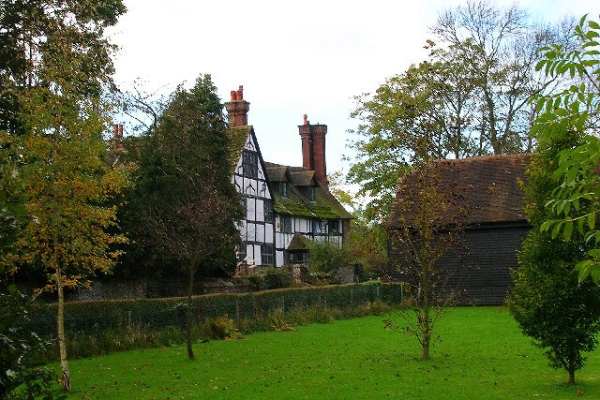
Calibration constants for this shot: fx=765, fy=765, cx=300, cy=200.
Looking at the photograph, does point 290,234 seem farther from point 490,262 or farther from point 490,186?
point 490,262

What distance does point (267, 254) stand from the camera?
5144 cm

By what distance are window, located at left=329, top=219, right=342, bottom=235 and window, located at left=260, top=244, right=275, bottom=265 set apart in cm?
1051

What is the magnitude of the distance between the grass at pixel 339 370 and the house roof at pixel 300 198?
31.3 m

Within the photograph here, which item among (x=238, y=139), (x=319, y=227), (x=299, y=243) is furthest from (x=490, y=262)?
(x=319, y=227)

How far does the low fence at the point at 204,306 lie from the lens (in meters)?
20.9

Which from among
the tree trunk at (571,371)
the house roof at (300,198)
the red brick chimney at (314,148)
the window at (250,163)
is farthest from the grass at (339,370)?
the red brick chimney at (314,148)

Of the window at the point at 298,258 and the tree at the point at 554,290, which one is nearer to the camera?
the tree at the point at 554,290

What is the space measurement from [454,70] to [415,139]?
2623 centimetres

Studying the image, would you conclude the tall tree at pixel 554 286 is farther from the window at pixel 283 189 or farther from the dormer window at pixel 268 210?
the window at pixel 283 189

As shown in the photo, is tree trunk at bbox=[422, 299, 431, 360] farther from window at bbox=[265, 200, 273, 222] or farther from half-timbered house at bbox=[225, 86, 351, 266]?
window at bbox=[265, 200, 273, 222]

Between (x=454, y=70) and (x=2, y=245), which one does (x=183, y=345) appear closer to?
(x=2, y=245)

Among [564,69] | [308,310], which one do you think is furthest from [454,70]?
[564,69]

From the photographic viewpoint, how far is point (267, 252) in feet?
169

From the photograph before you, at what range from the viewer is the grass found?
1368 centimetres
